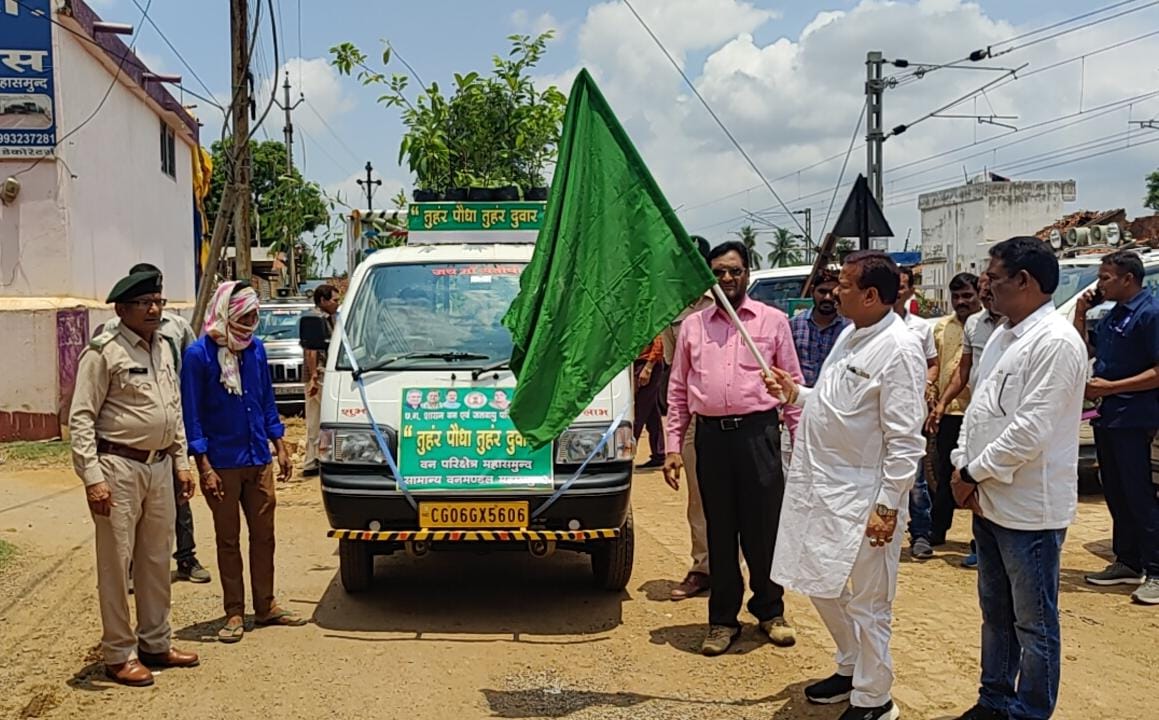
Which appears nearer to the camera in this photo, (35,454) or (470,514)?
(470,514)

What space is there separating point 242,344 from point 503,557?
8.88 ft

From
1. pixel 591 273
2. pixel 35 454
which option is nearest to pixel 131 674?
pixel 591 273

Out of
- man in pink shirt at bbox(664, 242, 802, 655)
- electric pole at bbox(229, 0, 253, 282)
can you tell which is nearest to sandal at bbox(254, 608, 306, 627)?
man in pink shirt at bbox(664, 242, 802, 655)

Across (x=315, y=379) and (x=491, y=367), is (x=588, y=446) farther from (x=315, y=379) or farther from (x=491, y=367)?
(x=315, y=379)

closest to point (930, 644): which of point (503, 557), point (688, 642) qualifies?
point (688, 642)

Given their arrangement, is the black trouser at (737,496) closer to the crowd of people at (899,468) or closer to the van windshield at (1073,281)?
the crowd of people at (899,468)

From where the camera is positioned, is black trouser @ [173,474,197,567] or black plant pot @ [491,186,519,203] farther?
black plant pot @ [491,186,519,203]

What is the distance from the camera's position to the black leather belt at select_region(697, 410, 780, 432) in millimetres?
5504

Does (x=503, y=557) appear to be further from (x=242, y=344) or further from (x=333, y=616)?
(x=242, y=344)

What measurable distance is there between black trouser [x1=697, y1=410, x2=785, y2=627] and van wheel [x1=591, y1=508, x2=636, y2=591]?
0.90 meters

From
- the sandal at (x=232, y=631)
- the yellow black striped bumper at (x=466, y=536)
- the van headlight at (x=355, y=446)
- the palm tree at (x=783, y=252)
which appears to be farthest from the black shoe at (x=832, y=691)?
the palm tree at (x=783, y=252)

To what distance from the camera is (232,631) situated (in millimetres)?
5887

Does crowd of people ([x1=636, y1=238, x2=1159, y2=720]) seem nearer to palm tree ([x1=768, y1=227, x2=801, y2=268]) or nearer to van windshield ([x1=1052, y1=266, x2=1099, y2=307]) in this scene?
van windshield ([x1=1052, y1=266, x2=1099, y2=307])

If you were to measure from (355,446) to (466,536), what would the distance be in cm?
81
